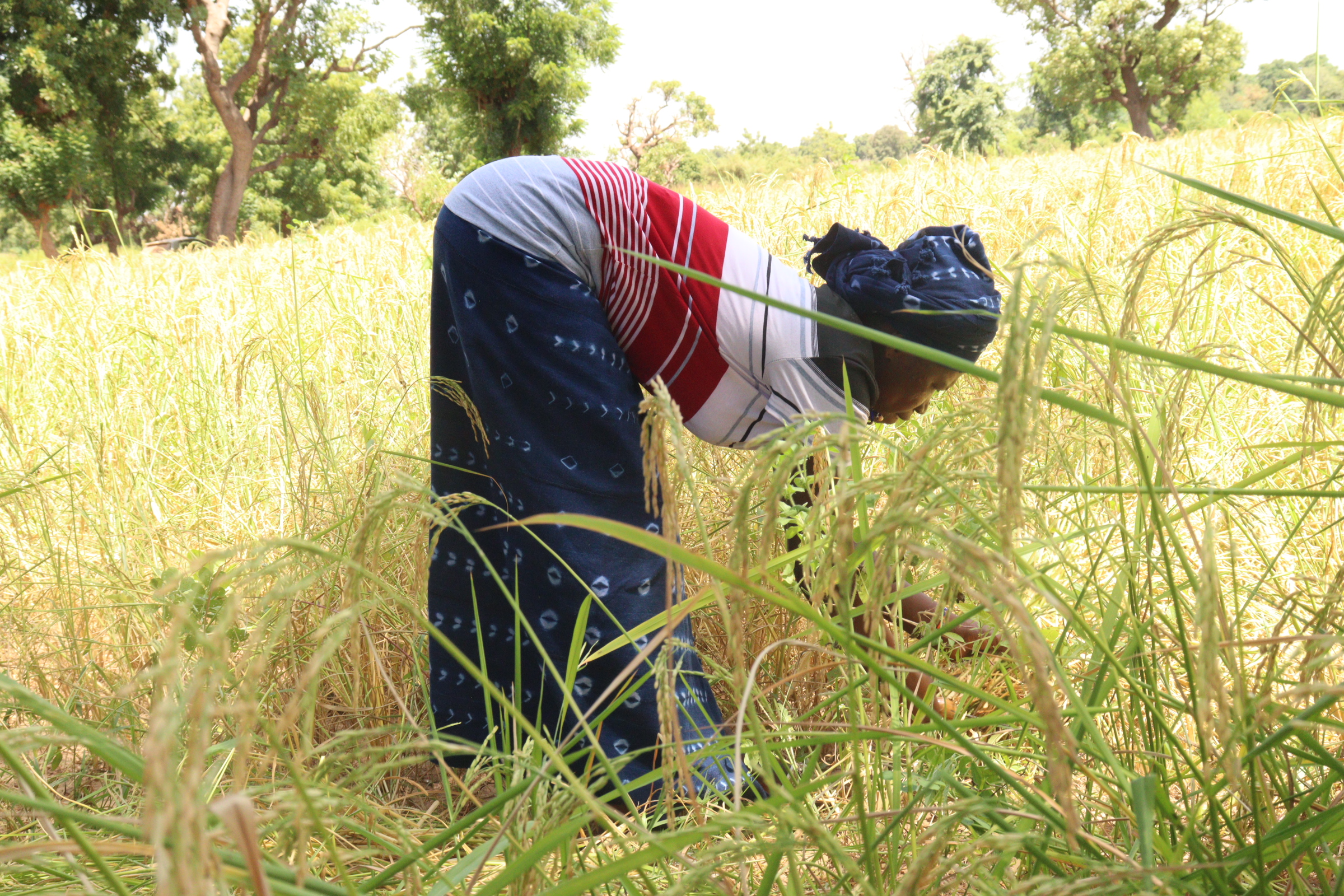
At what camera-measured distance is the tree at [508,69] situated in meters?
22.5

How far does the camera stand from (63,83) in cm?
1838

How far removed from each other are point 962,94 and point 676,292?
40.8m

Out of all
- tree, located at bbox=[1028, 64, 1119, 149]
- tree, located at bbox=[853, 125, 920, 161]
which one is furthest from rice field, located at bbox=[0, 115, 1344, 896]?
tree, located at bbox=[853, 125, 920, 161]

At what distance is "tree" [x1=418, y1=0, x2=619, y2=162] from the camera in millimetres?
22516

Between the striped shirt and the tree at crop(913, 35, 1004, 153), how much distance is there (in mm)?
36951

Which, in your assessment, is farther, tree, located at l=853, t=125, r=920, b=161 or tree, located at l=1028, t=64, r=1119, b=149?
tree, located at l=853, t=125, r=920, b=161

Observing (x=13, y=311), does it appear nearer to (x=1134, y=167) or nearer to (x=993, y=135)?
(x=1134, y=167)

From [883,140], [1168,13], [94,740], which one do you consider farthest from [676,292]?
[883,140]

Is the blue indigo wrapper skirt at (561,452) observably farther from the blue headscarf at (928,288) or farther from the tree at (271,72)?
the tree at (271,72)

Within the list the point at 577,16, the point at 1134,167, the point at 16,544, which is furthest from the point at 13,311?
the point at 577,16

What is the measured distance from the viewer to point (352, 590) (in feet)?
1.70

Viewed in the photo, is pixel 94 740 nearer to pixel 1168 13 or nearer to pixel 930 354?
pixel 930 354

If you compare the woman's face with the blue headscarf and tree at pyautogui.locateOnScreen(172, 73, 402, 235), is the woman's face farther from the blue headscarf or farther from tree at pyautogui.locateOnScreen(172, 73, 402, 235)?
tree at pyautogui.locateOnScreen(172, 73, 402, 235)

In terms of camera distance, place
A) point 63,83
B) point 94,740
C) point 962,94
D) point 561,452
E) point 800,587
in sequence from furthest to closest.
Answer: point 962,94, point 63,83, point 561,452, point 800,587, point 94,740
